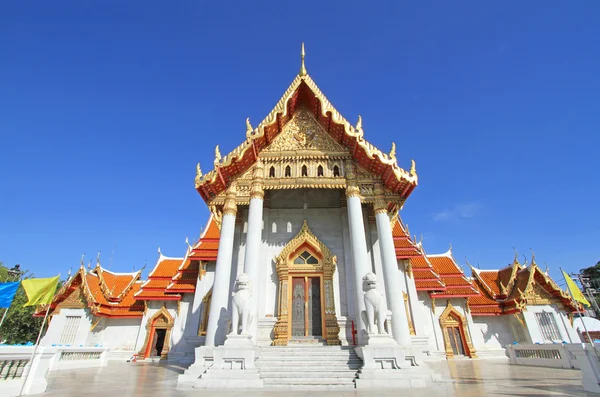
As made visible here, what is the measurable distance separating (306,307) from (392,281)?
9.41 feet

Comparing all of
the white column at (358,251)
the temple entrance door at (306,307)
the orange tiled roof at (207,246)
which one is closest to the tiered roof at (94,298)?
the orange tiled roof at (207,246)

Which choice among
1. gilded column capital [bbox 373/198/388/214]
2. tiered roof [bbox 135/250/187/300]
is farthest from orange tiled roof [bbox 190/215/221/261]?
gilded column capital [bbox 373/198/388/214]

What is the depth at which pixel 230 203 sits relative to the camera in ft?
30.6

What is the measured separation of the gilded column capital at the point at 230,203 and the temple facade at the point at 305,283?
3cm

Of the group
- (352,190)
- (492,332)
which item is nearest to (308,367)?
(352,190)

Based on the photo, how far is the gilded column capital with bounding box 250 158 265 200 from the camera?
9.29 metres

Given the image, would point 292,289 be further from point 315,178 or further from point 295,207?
point 315,178

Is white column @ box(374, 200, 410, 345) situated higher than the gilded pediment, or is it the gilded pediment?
the gilded pediment

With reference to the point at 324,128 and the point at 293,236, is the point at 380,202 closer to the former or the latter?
the point at 293,236

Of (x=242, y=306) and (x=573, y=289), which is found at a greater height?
(x=573, y=289)

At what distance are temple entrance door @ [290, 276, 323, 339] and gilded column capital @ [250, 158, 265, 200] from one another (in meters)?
2.90

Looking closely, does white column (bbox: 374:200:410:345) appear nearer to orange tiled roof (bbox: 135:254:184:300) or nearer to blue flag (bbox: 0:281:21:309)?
blue flag (bbox: 0:281:21:309)

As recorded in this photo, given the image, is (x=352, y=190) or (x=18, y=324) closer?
(x=352, y=190)

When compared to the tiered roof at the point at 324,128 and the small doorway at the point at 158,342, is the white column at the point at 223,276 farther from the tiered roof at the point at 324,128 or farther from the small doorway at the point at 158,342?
the small doorway at the point at 158,342
